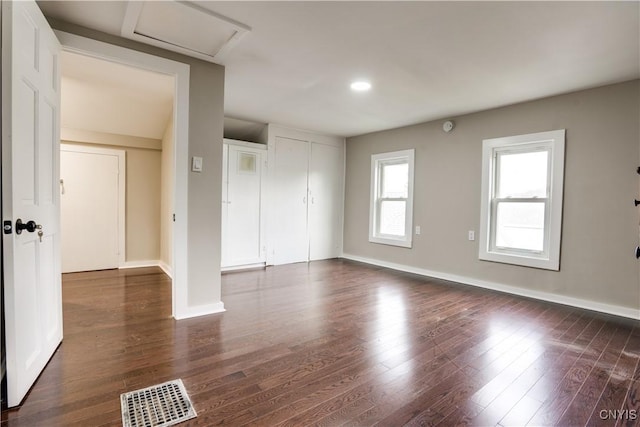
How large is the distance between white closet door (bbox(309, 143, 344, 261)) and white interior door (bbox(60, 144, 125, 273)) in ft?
9.85

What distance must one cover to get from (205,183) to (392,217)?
3.34 metres

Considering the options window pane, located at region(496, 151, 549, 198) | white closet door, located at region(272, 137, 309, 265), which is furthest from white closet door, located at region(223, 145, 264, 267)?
window pane, located at region(496, 151, 549, 198)

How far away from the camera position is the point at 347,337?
7.98 ft

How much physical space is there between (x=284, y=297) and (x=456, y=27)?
2.87 meters

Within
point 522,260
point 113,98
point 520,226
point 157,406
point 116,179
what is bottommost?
point 157,406

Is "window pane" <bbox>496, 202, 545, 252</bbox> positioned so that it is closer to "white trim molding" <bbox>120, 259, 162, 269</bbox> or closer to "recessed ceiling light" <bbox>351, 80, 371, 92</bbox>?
"recessed ceiling light" <bbox>351, 80, 371, 92</bbox>

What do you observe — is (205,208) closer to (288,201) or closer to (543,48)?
(288,201)

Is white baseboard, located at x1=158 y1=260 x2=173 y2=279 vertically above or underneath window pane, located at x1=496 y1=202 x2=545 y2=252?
underneath

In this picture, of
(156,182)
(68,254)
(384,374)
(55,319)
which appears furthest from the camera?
(156,182)

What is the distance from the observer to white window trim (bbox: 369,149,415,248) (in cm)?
488

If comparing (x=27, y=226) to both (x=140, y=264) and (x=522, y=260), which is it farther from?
(x=522, y=260)

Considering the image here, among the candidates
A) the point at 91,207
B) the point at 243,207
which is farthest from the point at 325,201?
the point at 91,207

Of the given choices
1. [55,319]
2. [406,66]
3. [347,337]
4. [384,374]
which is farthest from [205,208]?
[406,66]

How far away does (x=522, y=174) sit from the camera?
12.5 ft
